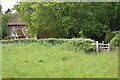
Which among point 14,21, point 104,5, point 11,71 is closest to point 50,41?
point 104,5

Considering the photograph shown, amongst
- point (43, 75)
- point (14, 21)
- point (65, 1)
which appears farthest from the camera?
point (14, 21)

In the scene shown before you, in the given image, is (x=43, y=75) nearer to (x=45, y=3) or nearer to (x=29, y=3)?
(x=45, y=3)

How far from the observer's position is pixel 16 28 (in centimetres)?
3212

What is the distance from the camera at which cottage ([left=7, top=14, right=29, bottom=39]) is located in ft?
98.9

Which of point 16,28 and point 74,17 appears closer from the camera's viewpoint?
point 74,17

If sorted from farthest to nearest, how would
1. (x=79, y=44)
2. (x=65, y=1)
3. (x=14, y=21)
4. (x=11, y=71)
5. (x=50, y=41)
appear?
1. (x=14, y=21)
2. (x=65, y=1)
3. (x=50, y=41)
4. (x=79, y=44)
5. (x=11, y=71)

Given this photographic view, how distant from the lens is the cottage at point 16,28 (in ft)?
98.9

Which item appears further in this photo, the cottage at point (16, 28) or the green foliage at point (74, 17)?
the cottage at point (16, 28)

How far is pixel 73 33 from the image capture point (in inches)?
678

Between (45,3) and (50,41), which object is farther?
(45,3)

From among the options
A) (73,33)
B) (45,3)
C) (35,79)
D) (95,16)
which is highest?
(45,3)

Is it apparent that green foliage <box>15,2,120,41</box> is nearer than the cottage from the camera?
Yes

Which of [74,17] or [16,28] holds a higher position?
[74,17]

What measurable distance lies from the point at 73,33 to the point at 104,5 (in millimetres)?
3466
